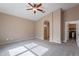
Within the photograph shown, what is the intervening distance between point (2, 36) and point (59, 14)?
4731 mm

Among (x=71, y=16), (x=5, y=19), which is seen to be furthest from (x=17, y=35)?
(x=71, y=16)

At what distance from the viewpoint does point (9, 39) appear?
Answer: 641 cm

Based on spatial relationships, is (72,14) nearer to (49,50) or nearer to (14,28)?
(49,50)

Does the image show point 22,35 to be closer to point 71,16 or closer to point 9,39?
point 9,39

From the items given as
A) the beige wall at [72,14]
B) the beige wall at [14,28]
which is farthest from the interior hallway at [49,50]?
the beige wall at [72,14]

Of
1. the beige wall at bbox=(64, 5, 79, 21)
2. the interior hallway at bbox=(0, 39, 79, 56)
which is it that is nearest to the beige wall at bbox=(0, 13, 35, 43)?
the interior hallway at bbox=(0, 39, 79, 56)

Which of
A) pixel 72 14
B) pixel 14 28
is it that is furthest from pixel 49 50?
pixel 14 28

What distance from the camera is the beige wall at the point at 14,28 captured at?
5.89m

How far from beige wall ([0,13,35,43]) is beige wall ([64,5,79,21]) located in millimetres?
4096

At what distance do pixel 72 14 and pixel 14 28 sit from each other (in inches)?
196

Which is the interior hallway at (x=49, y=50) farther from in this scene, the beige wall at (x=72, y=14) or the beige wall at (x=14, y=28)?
the beige wall at (x=72, y=14)

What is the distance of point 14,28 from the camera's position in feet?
22.6

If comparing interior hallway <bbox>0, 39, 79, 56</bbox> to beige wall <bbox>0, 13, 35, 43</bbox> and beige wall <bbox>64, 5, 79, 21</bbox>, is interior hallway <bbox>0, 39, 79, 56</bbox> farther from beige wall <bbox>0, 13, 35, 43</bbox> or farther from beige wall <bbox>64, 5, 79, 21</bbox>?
beige wall <bbox>64, 5, 79, 21</bbox>

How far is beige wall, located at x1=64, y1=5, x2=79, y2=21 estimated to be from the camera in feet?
18.4
